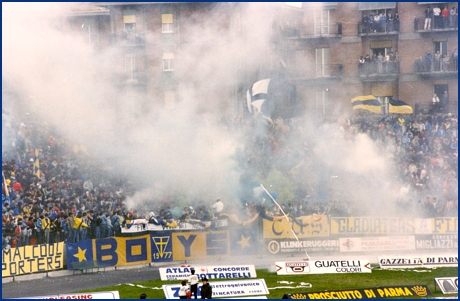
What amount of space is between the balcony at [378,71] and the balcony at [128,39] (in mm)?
7943

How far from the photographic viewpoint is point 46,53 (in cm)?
2542

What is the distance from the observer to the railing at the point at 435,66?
2903cm

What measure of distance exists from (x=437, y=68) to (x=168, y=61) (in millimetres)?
9879

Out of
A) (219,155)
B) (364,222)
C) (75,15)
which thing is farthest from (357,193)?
(75,15)

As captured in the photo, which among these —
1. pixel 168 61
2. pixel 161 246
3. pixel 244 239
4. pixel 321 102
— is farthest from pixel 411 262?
pixel 168 61

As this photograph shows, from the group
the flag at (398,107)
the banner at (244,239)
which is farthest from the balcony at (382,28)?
the banner at (244,239)

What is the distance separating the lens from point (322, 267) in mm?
21375

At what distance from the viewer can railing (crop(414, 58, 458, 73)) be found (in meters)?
29.0

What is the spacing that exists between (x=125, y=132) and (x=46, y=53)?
3.52 meters

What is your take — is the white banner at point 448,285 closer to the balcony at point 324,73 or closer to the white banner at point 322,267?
the white banner at point 322,267

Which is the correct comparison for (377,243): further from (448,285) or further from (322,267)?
(448,285)

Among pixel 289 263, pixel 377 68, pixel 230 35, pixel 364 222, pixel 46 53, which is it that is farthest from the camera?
pixel 377 68

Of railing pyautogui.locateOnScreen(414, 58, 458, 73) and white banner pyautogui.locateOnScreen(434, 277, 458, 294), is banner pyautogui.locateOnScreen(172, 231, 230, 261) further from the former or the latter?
railing pyautogui.locateOnScreen(414, 58, 458, 73)

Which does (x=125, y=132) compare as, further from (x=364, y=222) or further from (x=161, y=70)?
(x=364, y=222)
